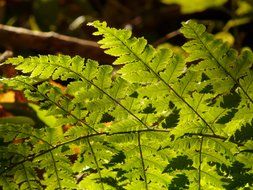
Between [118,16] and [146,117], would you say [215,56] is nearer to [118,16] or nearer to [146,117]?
[146,117]

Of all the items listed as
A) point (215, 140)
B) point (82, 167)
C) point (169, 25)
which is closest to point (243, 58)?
point (215, 140)

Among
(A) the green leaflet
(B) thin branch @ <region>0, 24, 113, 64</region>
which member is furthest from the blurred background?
(A) the green leaflet

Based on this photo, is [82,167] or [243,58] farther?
[82,167]

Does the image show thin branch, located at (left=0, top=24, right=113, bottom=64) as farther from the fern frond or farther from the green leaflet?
the fern frond

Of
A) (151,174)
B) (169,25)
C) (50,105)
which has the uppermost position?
(169,25)

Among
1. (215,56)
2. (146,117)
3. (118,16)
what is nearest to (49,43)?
(146,117)

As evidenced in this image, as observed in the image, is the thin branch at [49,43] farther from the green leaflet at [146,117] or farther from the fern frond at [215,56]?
the fern frond at [215,56]

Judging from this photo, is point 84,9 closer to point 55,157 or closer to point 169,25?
point 169,25
